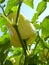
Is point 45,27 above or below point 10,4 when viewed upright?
below

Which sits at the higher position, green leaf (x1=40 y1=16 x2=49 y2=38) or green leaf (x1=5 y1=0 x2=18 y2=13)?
green leaf (x1=5 y1=0 x2=18 y2=13)

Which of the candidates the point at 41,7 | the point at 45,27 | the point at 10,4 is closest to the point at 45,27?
the point at 45,27

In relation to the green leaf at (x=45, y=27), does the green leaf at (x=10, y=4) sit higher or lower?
higher

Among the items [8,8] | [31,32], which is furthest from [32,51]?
[8,8]

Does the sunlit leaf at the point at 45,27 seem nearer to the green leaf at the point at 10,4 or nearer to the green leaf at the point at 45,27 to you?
the green leaf at the point at 45,27

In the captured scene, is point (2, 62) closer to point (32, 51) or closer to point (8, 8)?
point (32, 51)

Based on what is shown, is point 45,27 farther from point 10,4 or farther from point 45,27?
point 10,4

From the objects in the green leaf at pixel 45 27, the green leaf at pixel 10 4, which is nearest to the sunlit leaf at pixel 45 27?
the green leaf at pixel 45 27

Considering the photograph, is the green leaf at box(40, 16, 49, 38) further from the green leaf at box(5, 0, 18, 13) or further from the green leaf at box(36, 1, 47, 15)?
the green leaf at box(5, 0, 18, 13)

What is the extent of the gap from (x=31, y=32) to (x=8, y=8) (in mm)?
235

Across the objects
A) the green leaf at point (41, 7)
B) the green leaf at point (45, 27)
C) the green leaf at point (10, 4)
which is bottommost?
the green leaf at point (45, 27)

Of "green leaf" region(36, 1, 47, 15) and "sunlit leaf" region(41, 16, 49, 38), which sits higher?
"green leaf" region(36, 1, 47, 15)

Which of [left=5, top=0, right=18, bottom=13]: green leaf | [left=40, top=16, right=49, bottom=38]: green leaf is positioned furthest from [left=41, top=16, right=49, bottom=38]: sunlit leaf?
[left=5, top=0, right=18, bottom=13]: green leaf

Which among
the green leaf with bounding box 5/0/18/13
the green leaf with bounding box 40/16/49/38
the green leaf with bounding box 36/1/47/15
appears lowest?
the green leaf with bounding box 40/16/49/38
